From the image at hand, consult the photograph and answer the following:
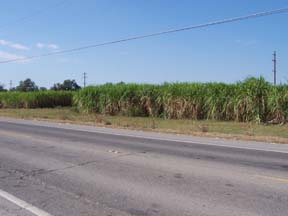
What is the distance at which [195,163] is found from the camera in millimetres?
9516

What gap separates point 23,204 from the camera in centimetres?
599

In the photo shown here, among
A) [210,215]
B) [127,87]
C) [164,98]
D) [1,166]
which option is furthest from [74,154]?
[127,87]

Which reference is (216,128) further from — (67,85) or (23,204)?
(67,85)

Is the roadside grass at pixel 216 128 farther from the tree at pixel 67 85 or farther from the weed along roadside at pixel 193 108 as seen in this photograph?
the tree at pixel 67 85

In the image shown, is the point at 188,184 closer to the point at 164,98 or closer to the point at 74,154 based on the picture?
the point at 74,154

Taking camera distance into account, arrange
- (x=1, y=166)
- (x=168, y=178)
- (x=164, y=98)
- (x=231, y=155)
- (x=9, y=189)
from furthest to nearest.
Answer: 1. (x=164, y=98)
2. (x=231, y=155)
3. (x=1, y=166)
4. (x=168, y=178)
5. (x=9, y=189)

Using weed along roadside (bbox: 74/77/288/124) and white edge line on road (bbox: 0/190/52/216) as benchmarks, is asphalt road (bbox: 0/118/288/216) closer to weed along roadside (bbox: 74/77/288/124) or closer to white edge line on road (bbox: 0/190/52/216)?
white edge line on road (bbox: 0/190/52/216)

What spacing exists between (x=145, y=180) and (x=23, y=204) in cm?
243

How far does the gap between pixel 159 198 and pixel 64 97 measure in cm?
5161

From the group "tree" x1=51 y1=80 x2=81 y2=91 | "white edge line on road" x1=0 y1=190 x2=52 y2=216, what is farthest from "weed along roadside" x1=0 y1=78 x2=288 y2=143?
"tree" x1=51 y1=80 x2=81 y2=91

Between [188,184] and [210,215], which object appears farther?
[188,184]

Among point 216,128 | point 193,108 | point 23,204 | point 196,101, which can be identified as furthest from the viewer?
point 193,108

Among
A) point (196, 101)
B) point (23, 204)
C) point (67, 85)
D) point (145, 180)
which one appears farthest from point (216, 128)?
point (67, 85)

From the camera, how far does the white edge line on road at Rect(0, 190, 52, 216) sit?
557 cm
